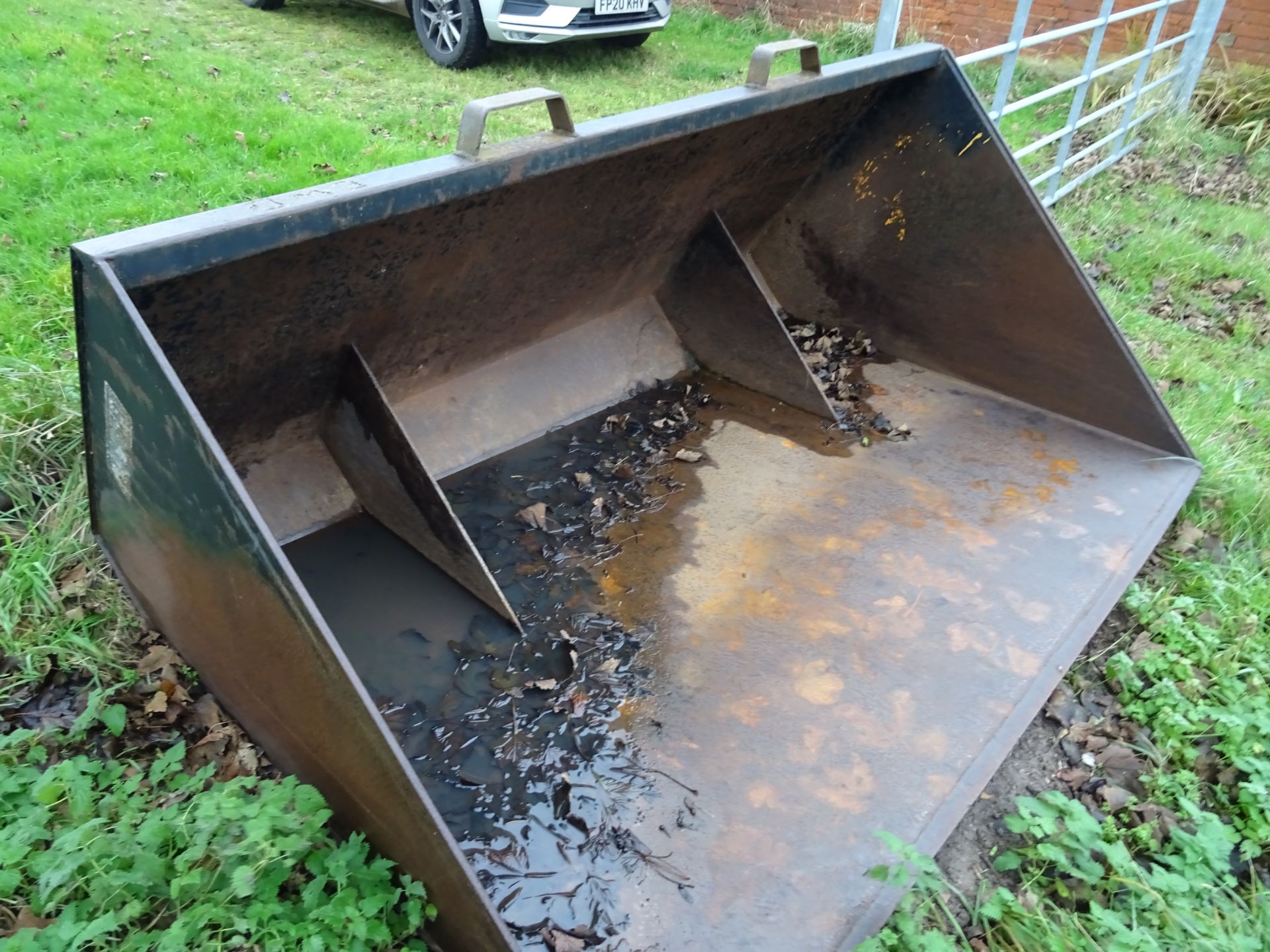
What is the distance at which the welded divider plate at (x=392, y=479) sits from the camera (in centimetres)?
227

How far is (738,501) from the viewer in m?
2.78

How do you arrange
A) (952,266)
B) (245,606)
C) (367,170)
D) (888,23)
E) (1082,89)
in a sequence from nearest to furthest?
(245,606) → (952,266) → (888,23) → (367,170) → (1082,89)

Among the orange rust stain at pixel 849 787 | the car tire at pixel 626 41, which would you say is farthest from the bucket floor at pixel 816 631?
the car tire at pixel 626 41

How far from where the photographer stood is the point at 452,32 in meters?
6.32

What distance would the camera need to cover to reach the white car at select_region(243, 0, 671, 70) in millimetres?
6180

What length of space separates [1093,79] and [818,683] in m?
6.18

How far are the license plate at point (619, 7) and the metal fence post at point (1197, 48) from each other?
415 centimetres

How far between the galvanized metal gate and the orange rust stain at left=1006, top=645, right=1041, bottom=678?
226cm

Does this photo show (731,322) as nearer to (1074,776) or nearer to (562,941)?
(1074,776)

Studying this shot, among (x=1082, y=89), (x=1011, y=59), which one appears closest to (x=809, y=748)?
(x=1011, y=59)

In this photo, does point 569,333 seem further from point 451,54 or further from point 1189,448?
point 451,54

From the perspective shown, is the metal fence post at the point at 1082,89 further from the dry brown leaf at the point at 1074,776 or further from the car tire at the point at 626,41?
the dry brown leaf at the point at 1074,776

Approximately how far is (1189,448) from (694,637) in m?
1.81

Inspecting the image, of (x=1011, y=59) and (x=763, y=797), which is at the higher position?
(x=1011, y=59)
